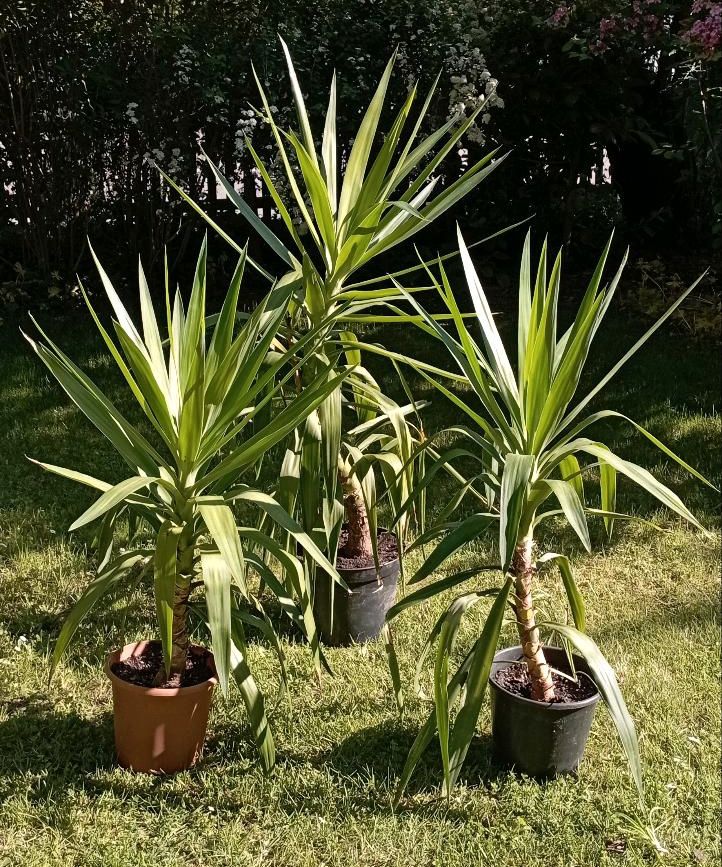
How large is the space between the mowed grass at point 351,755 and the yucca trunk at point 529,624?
26 centimetres

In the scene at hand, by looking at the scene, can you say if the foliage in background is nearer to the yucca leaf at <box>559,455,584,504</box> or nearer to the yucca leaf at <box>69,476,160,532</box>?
the yucca leaf at <box>559,455,584,504</box>

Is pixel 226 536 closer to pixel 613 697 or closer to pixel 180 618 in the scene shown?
pixel 180 618

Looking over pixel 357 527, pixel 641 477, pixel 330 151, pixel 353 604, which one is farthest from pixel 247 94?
pixel 641 477

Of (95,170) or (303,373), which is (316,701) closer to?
(303,373)

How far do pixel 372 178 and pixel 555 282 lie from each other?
0.61 meters

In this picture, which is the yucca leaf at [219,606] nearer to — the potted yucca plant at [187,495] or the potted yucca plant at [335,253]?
the potted yucca plant at [187,495]

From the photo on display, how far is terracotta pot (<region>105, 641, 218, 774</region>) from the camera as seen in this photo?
2525 mm

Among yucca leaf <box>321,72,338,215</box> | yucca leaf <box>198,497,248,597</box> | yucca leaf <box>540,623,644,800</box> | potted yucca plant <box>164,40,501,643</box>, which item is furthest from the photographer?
yucca leaf <box>321,72,338,215</box>

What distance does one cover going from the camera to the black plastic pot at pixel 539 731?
253 centimetres

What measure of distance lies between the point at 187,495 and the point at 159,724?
25.7 inches

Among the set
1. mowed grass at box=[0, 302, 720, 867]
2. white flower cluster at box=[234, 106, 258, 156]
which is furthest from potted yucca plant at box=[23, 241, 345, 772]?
white flower cluster at box=[234, 106, 258, 156]

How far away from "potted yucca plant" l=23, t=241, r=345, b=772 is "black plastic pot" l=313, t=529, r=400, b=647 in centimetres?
59

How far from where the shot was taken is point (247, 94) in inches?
249

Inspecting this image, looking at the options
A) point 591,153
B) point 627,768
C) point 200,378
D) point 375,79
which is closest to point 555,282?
point 200,378
